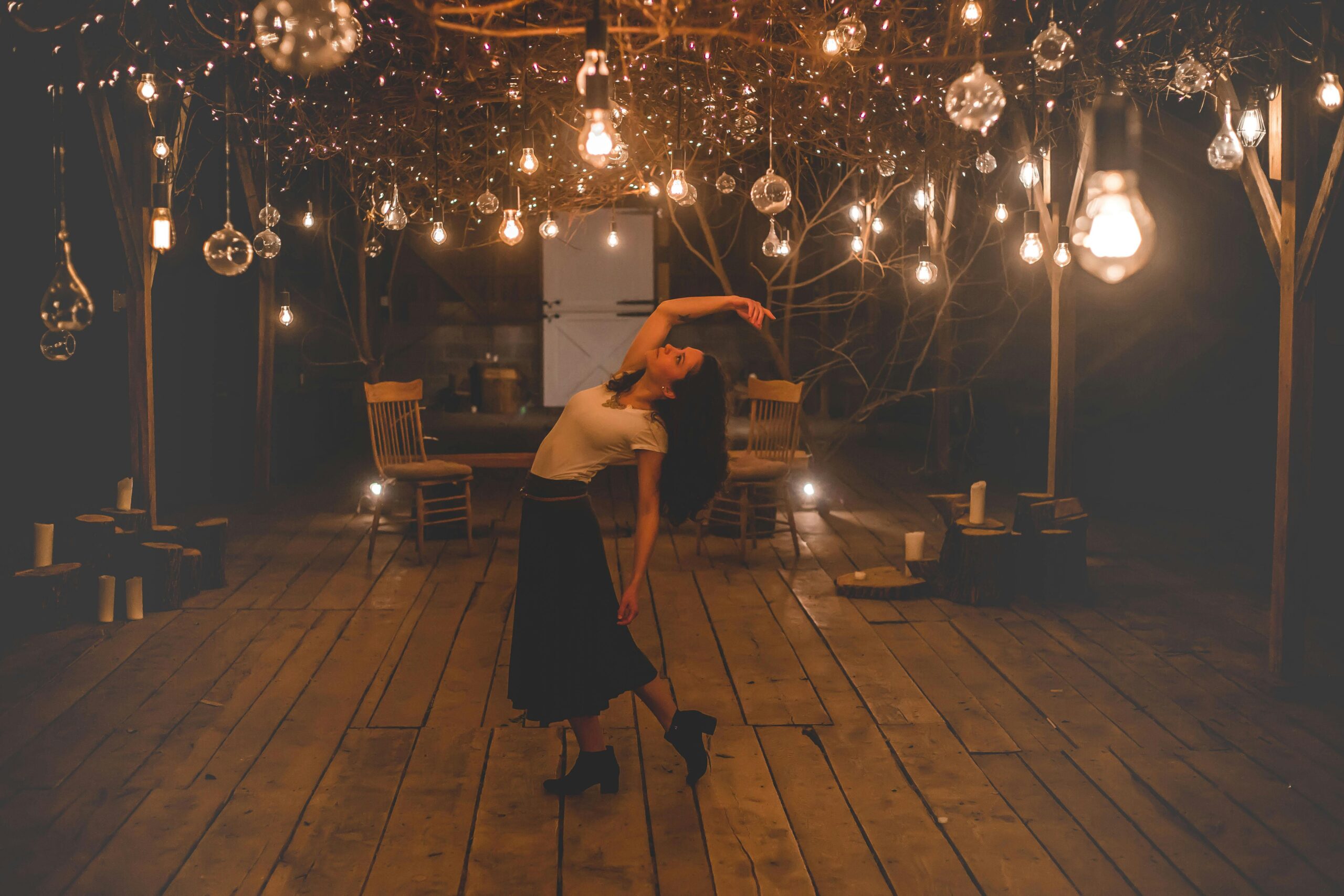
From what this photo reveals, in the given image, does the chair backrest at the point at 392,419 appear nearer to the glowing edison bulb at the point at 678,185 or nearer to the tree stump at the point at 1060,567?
the glowing edison bulb at the point at 678,185

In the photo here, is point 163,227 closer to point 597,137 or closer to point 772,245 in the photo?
point 772,245

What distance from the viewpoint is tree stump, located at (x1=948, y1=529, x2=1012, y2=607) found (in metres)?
5.25

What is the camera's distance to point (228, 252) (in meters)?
3.34

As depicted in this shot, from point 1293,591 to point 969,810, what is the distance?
183 cm

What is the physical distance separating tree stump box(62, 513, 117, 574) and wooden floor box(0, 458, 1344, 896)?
0.43 metres

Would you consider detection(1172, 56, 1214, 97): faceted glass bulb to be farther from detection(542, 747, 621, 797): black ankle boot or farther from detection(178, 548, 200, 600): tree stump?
detection(178, 548, 200, 600): tree stump

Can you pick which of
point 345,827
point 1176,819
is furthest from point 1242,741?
point 345,827

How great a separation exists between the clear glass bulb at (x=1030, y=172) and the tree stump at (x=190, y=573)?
4.46 m

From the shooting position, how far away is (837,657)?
4.46 m

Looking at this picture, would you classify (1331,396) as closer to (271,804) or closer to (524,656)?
(524,656)

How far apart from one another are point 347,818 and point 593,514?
103 cm

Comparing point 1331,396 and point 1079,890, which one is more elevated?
point 1331,396

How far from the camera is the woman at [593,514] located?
9.82 ft

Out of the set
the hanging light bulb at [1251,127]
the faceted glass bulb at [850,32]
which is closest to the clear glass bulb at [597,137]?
the faceted glass bulb at [850,32]
